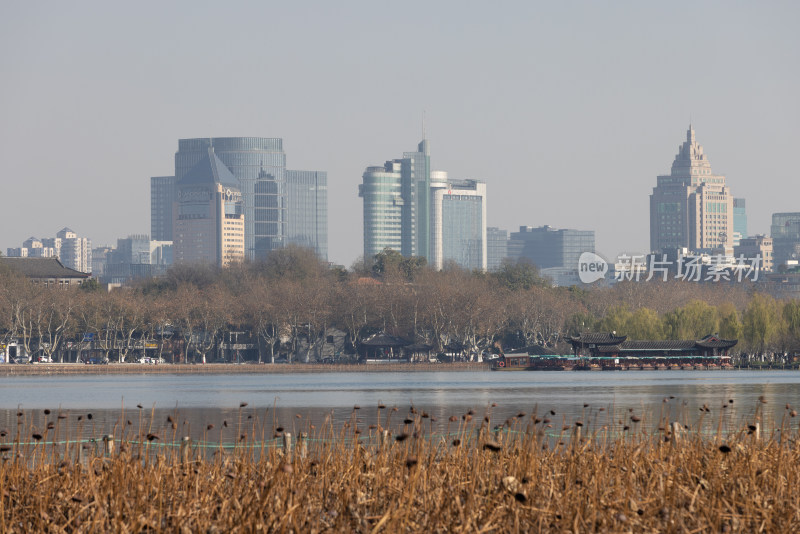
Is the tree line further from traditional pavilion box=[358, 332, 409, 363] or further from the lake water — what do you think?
the lake water

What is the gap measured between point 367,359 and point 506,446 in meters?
103

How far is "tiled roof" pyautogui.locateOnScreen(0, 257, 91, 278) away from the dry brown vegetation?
12760 centimetres

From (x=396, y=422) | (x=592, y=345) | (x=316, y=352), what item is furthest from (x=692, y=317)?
(x=396, y=422)

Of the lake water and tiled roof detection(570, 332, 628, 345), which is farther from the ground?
tiled roof detection(570, 332, 628, 345)

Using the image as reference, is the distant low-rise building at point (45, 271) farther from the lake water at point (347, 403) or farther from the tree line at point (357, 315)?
the lake water at point (347, 403)

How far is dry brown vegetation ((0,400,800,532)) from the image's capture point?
10508 mm

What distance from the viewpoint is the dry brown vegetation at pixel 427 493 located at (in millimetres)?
10508

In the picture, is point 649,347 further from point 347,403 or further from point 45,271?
point 45,271

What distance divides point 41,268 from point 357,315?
41.2 m

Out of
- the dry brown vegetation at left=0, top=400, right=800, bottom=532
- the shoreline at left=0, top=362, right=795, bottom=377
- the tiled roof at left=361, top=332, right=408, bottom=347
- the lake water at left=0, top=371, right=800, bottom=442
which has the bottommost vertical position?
the shoreline at left=0, top=362, right=795, bottom=377

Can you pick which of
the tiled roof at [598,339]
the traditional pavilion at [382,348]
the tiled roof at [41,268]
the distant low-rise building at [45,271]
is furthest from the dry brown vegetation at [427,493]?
the tiled roof at [41,268]

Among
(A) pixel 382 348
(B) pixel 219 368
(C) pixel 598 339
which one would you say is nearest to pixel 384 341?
(A) pixel 382 348

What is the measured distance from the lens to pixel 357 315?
4572 inches

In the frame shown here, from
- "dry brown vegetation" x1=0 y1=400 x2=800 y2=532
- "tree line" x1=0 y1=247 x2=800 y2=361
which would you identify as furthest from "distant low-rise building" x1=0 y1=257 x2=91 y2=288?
"dry brown vegetation" x1=0 y1=400 x2=800 y2=532
